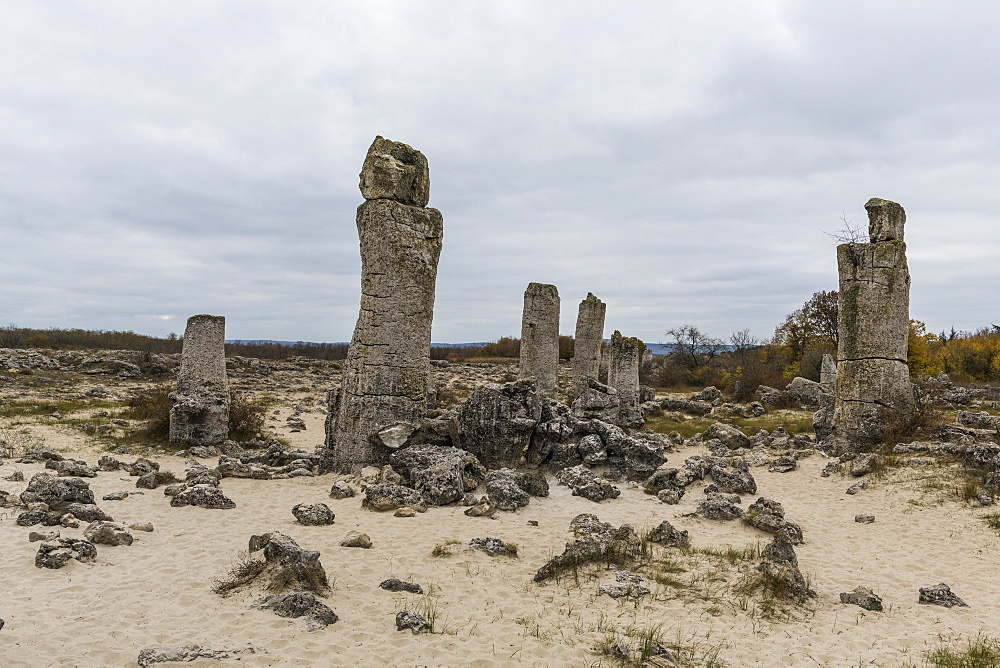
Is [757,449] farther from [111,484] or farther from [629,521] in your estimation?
[111,484]

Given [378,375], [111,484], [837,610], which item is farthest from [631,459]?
[111,484]

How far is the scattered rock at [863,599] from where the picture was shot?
566 cm

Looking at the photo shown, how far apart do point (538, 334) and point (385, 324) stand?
8.00 metres

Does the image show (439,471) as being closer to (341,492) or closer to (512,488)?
(512,488)

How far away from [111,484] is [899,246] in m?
15.2

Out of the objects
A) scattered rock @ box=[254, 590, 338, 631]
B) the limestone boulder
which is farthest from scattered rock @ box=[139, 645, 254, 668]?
the limestone boulder

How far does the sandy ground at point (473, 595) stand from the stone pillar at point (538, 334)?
9339mm

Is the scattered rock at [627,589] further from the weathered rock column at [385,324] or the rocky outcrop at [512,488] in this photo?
the weathered rock column at [385,324]

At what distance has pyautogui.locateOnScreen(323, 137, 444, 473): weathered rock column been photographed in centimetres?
1084

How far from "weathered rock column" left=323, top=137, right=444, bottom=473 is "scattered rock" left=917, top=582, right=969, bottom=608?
7.48m

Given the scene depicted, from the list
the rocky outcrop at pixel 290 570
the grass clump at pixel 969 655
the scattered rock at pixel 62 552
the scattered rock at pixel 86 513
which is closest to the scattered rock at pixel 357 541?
the rocky outcrop at pixel 290 570

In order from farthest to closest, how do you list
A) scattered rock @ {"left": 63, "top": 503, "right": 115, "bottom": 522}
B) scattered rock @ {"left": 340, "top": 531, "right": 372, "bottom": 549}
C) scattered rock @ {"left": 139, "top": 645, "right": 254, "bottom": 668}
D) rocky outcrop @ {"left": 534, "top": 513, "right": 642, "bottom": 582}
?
1. scattered rock @ {"left": 63, "top": 503, "right": 115, "bottom": 522}
2. scattered rock @ {"left": 340, "top": 531, "right": 372, "bottom": 549}
3. rocky outcrop @ {"left": 534, "top": 513, "right": 642, "bottom": 582}
4. scattered rock @ {"left": 139, "top": 645, "right": 254, "bottom": 668}

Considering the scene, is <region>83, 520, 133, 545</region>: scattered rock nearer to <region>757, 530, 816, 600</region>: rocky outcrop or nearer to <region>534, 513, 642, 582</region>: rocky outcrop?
<region>534, 513, 642, 582</region>: rocky outcrop

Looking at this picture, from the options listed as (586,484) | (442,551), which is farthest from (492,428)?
(442,551)
